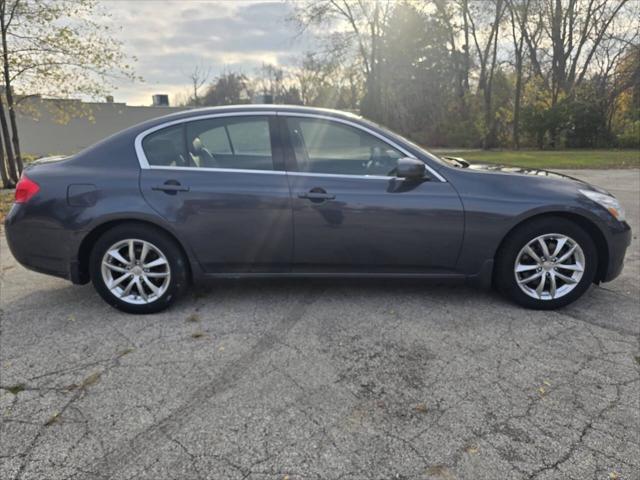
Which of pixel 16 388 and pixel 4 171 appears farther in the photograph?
pixel 4 171

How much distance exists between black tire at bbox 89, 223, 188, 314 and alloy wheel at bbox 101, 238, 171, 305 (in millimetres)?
25

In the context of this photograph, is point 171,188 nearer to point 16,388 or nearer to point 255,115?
point 255,115

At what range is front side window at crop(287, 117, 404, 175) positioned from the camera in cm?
354

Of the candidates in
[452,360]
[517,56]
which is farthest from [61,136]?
[452,360]

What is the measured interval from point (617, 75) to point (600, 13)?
380 centimetres

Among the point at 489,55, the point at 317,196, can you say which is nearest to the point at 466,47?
the point at 489,55

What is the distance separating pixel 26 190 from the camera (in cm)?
356

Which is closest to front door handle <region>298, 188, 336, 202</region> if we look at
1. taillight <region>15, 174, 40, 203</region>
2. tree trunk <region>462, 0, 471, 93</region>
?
taillight <region>15, 174, 40, 203</region>

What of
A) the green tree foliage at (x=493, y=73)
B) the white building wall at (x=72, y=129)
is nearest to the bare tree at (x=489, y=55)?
the green tree foliage at (x=493, y=73)

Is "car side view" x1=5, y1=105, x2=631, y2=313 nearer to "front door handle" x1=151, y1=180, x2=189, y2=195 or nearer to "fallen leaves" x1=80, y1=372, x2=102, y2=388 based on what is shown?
"front door handle" x1=151, y1=180, x2=189, y2=195

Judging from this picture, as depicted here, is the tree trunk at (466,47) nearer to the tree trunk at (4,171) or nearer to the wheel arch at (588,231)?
the tree trunk at (4,171)

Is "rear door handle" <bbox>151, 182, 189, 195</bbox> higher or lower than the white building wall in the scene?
lower

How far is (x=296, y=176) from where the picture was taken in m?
3.49

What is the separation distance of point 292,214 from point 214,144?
0.89m
